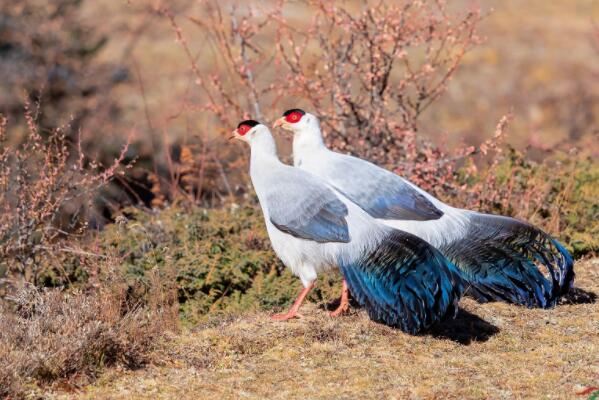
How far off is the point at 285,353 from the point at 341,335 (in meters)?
0.49

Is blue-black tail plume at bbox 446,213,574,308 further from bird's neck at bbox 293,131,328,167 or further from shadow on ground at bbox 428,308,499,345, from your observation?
bird's neck at bbox 293,131,328,167

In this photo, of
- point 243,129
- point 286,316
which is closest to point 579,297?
point 286,316

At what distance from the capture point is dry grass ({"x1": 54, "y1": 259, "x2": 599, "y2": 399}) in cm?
592

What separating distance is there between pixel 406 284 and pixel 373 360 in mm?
560

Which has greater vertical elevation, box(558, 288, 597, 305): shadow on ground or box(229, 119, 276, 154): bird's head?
box(229, 119, 276, 154): bird's head

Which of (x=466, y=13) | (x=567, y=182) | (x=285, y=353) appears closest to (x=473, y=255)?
(x=285, y=353)

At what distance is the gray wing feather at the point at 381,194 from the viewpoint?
24.9 feet

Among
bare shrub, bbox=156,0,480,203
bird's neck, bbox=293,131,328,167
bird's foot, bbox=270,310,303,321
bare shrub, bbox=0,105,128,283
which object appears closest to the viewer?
Result: bird's foot, bbox=270,310,303,321

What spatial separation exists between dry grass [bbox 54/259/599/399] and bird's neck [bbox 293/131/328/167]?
1290mm

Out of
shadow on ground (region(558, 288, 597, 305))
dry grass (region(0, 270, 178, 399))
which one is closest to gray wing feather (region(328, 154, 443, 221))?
shadow on ground (region(558, 288, 597, 305))

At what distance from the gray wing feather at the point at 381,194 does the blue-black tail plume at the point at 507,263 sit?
335mm

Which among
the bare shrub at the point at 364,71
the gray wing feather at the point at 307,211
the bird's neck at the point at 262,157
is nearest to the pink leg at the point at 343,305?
the gray wing feather at the point at 307,211

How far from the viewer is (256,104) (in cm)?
1099

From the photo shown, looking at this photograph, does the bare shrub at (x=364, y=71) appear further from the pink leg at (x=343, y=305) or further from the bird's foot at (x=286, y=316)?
the bird's foot at (x=286, y=316)
